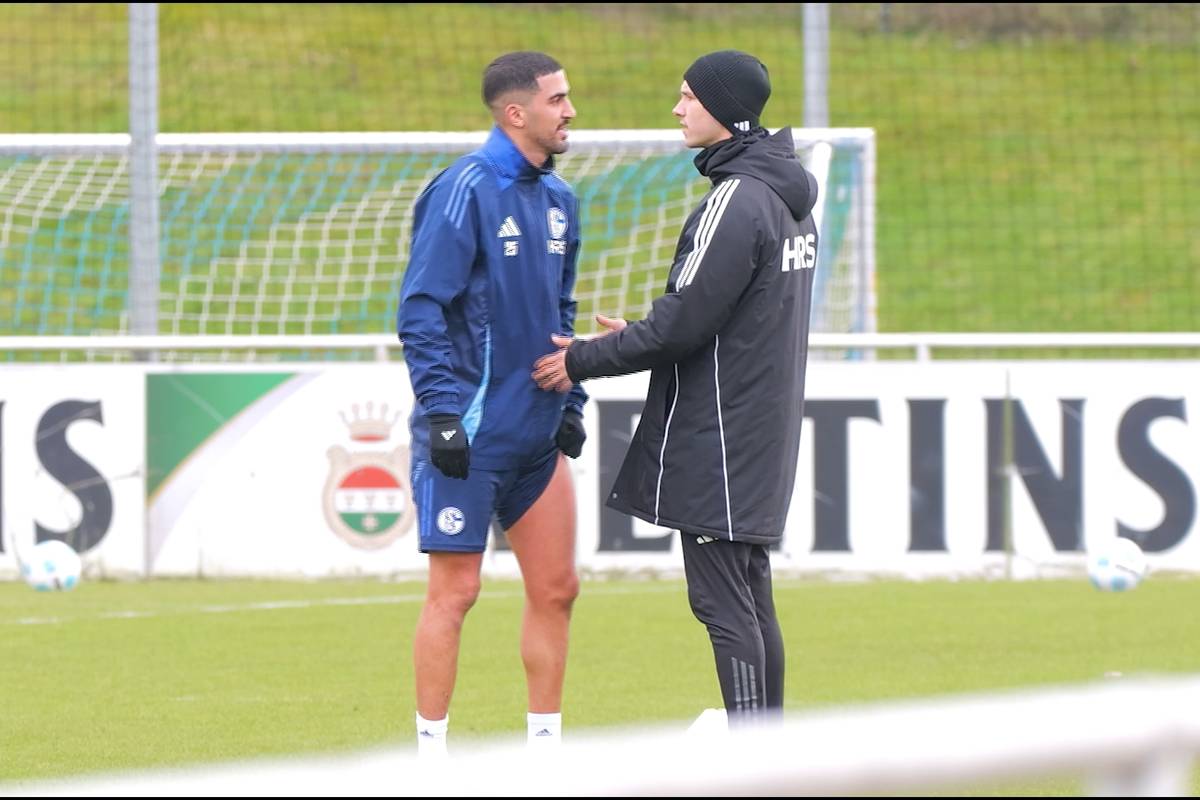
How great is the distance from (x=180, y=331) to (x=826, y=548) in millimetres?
5263

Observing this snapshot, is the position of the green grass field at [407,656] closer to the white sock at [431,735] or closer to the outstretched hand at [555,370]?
the white sock at [431,735]

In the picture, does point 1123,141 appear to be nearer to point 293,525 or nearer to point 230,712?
point 293,525

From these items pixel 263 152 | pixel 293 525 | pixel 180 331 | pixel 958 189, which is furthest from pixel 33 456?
pixel 958 189

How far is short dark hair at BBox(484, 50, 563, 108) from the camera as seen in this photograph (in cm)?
521

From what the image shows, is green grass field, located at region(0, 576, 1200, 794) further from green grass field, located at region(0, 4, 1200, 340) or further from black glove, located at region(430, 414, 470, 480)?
green grass field, located at region(0, 4, 1200, 340)

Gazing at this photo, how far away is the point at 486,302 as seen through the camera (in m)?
5.14

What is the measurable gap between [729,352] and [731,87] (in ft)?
2.12

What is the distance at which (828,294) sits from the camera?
1137 cm

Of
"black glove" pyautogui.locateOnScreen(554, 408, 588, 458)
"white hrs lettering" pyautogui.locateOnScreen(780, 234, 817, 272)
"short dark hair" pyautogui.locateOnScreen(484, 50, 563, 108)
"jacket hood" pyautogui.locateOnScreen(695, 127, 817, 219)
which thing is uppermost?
"short dark hair" pyautogui.locateOnScreen(484, 50, 563, 108)

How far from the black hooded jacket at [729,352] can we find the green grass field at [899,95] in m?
15.7

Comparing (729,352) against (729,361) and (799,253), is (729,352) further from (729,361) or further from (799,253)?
(799,253)

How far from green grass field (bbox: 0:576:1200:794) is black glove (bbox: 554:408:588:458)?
3.65 feet

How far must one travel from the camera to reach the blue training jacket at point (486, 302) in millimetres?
5004

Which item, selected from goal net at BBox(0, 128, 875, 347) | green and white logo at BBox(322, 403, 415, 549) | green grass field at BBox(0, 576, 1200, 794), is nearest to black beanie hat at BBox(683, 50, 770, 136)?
green grass field at BBox(0, 576, 1200, 794)
